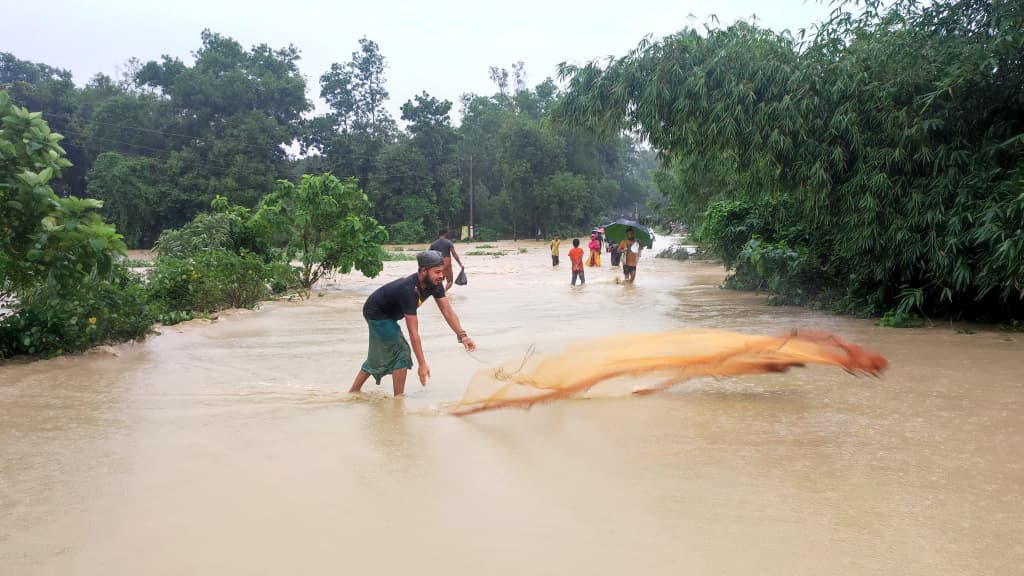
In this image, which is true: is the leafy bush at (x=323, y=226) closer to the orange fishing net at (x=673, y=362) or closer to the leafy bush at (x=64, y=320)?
the leafy bush at (x=64, y=320)

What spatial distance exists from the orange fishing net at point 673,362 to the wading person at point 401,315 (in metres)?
0.53

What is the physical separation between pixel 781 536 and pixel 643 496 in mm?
838

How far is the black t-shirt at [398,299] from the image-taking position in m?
6.39

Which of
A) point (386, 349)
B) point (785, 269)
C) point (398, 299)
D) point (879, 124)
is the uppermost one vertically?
point (879, 124)

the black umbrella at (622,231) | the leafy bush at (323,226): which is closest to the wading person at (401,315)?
the leafy bush at (323,226)

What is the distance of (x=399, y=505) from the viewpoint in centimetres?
438

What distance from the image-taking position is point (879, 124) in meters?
10.2

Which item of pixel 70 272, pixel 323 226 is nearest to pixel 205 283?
pixel 323 226

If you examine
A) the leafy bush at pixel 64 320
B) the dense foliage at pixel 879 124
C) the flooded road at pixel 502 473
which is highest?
the dense foliage at pixel 879 124

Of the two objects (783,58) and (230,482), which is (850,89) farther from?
(230,482)

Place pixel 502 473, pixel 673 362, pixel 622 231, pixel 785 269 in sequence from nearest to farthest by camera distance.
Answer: pixel 502 473, pixel 673 362, pixel 785 269, pixel 622 231

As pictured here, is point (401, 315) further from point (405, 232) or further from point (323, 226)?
point (405, 232)

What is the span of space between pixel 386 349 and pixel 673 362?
96.5 inches

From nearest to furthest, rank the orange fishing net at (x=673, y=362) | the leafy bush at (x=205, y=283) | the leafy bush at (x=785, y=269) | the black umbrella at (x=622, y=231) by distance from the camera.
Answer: the orange fishing net at (x=673, y=362) < the leafy bush at (x=205, y=283) < the leafy bush at (x=785, y=269) < the black umbrella at (x=622, y=231)
